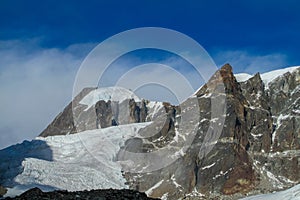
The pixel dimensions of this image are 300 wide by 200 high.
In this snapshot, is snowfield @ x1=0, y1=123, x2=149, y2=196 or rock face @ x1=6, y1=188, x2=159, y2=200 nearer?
rock face @ x1=6, y1=188, x2=159, y2=200

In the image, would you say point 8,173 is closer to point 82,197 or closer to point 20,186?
point 20,186

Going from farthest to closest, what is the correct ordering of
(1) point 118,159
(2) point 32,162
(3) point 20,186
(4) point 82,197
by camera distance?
(1) point 118,159
(2) point 32,162
(3) point 20,186
(4) point 82,197

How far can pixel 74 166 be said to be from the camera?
15750 cm

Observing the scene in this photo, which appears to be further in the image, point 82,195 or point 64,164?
point 64,164

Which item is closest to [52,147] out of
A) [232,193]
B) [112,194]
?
[232,193]

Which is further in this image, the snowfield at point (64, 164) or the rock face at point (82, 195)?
the snowfield at point (64, 164)

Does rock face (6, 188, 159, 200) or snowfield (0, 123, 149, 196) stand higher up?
snowfield (0, 123, 149, 196)

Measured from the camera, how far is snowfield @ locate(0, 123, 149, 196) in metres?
140

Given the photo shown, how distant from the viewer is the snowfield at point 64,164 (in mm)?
140250

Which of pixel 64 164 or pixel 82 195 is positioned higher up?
pixel 64 164

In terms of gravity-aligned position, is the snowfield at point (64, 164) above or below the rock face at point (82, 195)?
above

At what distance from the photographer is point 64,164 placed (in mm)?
159750

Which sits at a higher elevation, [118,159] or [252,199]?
[118,159]

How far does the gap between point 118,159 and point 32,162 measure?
38.8 metres
